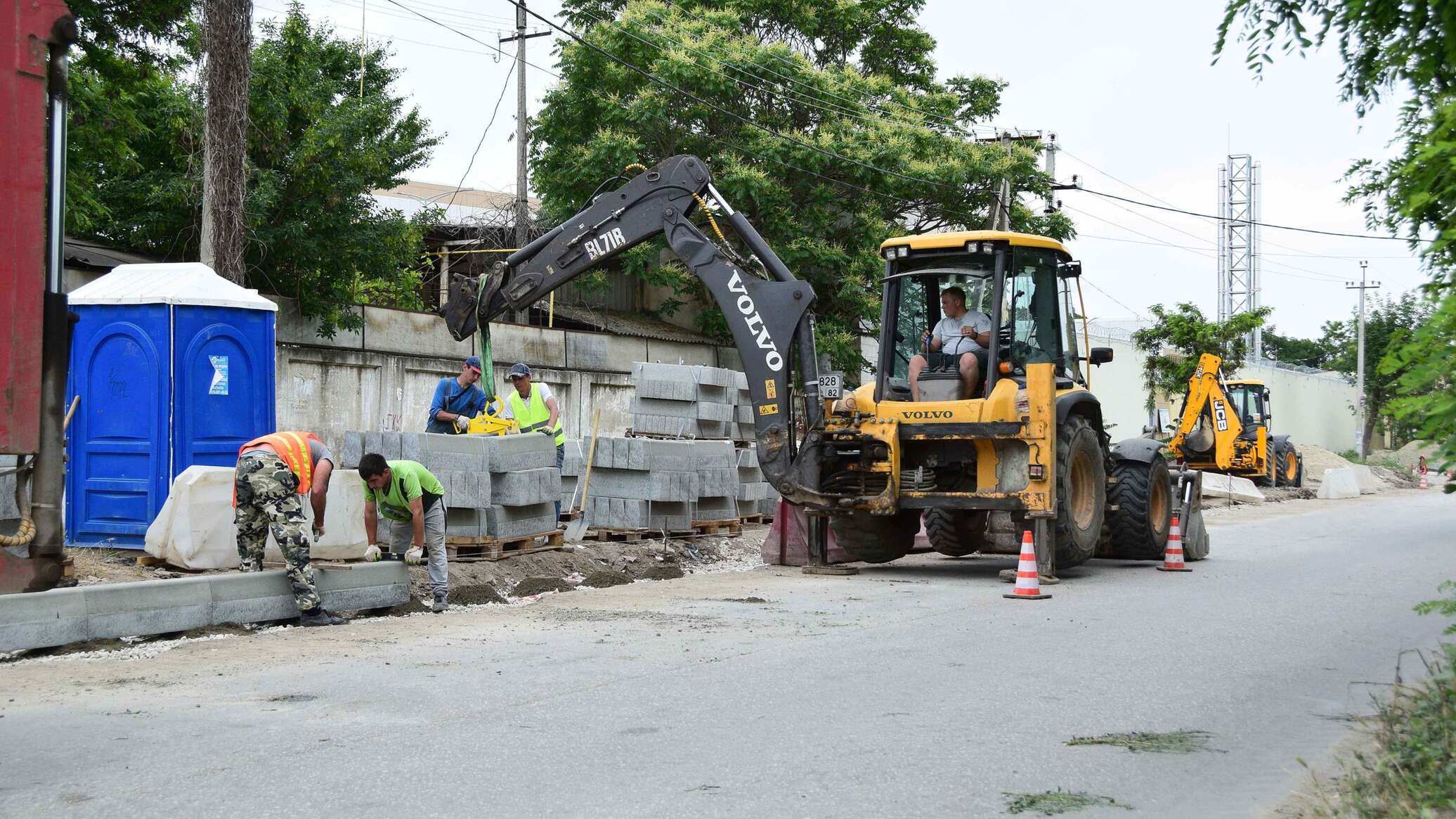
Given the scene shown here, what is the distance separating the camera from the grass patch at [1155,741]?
19.0 feet

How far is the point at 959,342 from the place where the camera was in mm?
12938

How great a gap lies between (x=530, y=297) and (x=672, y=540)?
3617 millimetres

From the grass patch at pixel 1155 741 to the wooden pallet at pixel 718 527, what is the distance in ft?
32.1

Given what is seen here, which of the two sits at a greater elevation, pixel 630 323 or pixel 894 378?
pixel 630 323

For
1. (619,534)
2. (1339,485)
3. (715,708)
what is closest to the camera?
(715,708)

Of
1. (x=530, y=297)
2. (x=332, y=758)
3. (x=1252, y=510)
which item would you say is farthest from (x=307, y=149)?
(x=1252, y=510)

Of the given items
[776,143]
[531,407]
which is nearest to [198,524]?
[531,407]

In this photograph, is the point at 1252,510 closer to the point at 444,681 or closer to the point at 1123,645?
the point at 1123,645

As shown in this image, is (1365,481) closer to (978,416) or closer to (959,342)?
(959,342)

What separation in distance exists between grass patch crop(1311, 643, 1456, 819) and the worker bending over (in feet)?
22.5

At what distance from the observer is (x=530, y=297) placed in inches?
518

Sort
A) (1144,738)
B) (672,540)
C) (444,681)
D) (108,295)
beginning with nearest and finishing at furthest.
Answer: (1144,738), (444,681), (108,295), (672,540)

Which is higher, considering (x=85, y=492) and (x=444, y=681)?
(x=85, y=492)

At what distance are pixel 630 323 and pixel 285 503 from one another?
21.2m
